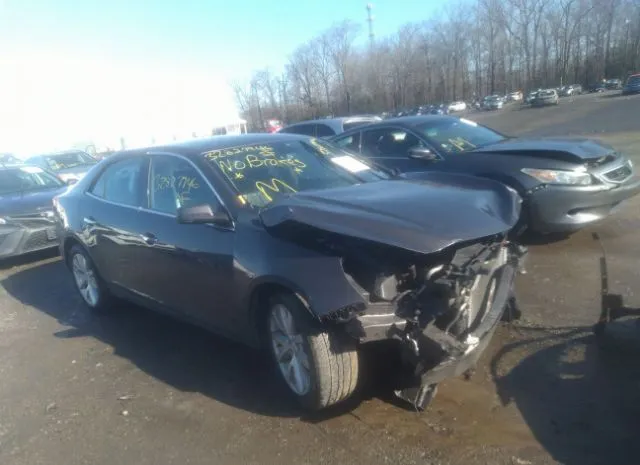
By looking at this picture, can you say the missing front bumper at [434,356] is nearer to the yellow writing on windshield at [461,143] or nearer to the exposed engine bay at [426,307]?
the exposed engine bay at [426,307]

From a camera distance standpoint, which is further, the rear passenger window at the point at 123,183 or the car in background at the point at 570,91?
the car in background at the point at 570,91

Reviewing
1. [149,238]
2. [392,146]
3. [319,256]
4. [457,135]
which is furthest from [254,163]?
[457,135]

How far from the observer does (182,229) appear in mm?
3785

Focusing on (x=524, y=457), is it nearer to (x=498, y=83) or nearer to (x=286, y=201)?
(x=286, y=201)

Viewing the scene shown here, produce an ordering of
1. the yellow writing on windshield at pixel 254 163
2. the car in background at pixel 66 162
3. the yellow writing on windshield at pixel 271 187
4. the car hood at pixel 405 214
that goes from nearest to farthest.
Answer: the car hood at pixel 405 214, the yellow writing on windshield at pixel 271 187, the yellow writing on windshield at pixel 254 163, the car in background at pixel 66 162

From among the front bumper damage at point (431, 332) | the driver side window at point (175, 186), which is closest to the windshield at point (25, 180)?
the driver side window at point (175, 186)

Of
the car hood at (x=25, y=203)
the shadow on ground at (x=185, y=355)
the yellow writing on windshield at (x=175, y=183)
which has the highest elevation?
the yellow writing on windshield at (x=175, y=183)

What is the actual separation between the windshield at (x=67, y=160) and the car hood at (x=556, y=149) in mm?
10789

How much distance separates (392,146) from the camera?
23.5ft

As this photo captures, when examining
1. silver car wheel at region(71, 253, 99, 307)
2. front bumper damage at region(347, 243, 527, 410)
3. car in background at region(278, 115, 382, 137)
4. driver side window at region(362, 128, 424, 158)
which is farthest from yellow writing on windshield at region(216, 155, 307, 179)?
car in background at region(278, 115, 382, 137)

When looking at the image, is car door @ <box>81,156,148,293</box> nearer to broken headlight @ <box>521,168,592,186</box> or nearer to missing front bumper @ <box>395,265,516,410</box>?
missing front bumper @ <box>395,265,516,410</box>

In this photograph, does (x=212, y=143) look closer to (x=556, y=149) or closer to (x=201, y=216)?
(x=201, y=216)

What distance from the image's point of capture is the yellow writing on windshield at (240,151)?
393 cm

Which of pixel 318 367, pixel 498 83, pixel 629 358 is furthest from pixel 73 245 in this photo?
pixel 498 83
